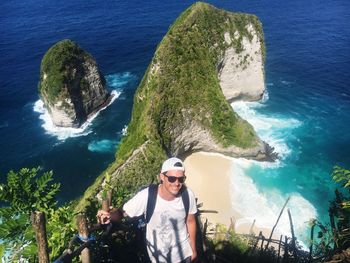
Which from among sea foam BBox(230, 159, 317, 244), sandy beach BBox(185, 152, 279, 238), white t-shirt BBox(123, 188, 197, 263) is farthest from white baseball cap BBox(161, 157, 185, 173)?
sea foam BBox(230, 159, 317, 244)

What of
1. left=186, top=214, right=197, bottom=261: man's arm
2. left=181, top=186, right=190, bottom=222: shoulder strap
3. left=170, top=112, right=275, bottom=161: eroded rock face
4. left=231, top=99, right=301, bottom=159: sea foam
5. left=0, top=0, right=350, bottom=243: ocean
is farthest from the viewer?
left=231, top=99, right=301, bottom=159: sea foam

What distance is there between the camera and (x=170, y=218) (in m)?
9.02

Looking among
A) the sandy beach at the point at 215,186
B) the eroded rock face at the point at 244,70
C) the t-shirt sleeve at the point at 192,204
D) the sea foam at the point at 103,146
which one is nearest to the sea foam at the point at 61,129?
the sea foam at the point at 103,146

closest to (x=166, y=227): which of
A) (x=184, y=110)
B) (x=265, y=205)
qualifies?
(x=265, y=205)

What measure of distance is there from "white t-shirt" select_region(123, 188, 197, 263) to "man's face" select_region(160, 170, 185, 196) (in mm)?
411

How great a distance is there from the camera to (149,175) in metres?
38.0

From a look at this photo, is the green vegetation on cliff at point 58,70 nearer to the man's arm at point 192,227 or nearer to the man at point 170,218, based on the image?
the man at point 170,218

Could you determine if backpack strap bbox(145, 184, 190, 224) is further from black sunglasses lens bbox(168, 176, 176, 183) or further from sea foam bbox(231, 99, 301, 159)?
sea foam bbox(231, 99, 301, 159)

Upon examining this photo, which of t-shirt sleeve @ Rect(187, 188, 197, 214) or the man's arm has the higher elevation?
t-shirt sleeve @ Rect(187, 188, 197, 214)

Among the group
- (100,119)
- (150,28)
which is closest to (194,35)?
(100,119)

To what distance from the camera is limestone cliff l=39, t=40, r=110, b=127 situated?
56938mm

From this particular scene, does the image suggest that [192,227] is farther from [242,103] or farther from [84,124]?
[242,103]

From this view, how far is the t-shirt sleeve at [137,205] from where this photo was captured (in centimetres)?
891

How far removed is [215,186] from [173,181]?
35.3 meters
